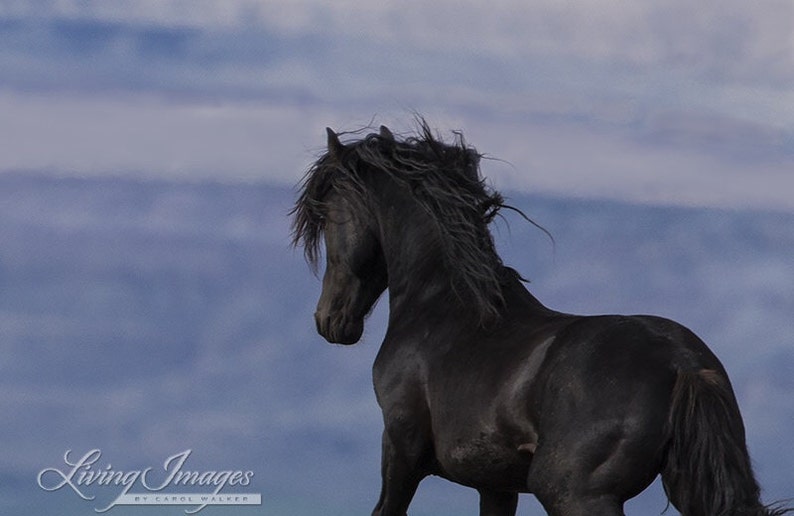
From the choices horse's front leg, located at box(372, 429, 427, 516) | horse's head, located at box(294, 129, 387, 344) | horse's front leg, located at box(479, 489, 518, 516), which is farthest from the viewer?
horse's head, located at box(294, 129, 387, 344)

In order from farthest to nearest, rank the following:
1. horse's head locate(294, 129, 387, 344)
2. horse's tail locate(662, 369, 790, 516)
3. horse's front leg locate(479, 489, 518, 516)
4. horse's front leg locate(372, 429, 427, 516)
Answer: horse's head locate(294, 129, 387, 344) < horse's front leg locate(479, 489, 518, 516) < horse's front leg locate(372, 429, 427, 516) < horse's tail locate(662, 369, 790, 516)

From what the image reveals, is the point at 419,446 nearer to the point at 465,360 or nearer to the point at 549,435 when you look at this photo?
the point at 465,360

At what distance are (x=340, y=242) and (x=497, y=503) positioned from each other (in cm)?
201

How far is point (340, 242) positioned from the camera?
9453 mm

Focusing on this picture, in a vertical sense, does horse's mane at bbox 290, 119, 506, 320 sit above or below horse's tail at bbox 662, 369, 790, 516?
above

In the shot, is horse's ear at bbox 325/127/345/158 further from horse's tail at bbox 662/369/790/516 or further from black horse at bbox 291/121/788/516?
horse's tail at bbox 662/369/790/516

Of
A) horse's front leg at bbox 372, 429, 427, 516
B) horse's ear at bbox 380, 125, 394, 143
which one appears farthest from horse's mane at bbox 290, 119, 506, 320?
horse's front leg at bbox 372, 429, 427, 516

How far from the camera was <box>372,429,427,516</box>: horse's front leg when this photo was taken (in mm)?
8586

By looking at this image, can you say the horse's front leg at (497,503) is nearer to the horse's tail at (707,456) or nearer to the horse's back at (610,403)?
the horse's back at (610,403)

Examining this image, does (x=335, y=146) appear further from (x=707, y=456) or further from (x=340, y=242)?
(x=707, y=456)

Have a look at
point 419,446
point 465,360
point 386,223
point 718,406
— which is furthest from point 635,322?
point 386,223

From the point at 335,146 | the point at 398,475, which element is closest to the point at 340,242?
the point at 335,146

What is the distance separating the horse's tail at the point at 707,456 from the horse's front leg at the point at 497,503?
192 cm

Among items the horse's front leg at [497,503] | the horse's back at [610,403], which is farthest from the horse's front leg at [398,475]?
the horse's back at [610,403]
